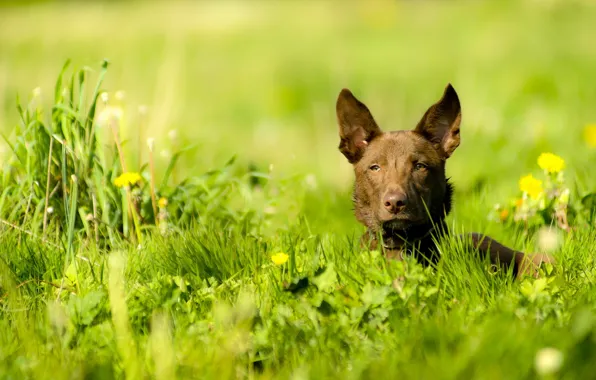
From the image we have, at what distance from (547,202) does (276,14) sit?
52.2 ft

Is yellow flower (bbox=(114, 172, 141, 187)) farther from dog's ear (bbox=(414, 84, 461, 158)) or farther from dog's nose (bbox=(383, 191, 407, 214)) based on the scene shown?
dog's ear (bbox=(414, 84, 461, 158))

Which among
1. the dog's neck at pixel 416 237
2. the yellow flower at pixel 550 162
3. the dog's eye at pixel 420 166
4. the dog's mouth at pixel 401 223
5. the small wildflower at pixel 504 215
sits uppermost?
the dog's eye at pixel 420 166

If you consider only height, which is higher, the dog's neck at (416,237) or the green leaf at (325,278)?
the green leaf at (325,278)

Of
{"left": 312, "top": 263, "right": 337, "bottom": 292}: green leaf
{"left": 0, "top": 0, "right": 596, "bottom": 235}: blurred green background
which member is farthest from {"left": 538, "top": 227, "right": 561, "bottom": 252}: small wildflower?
{"left": 312, "top": 263, "right": 337, "bottom": 292}: green leaf

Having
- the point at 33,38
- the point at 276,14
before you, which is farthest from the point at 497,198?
the point at 276,14

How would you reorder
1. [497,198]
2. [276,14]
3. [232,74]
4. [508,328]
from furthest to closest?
1. [276,14]
2. [232,74]
3. [497,198]
4. [508,328]

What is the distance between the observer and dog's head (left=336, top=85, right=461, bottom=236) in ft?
13.7

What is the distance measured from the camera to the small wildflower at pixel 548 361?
2467 millimetres

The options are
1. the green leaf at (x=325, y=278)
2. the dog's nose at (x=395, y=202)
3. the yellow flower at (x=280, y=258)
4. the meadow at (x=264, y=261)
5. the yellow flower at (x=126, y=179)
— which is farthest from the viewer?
the yellow flower at (x=126, y=179)

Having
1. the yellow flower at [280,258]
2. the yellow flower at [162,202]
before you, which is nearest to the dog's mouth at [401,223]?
the yellow flower at [280,258]

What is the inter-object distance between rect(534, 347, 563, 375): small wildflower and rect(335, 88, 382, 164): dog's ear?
2.16 metres

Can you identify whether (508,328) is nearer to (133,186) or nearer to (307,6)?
(133,186)

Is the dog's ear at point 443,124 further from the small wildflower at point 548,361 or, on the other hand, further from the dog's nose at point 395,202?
the small wildflower at point 548,361

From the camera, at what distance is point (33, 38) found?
1730 cm
